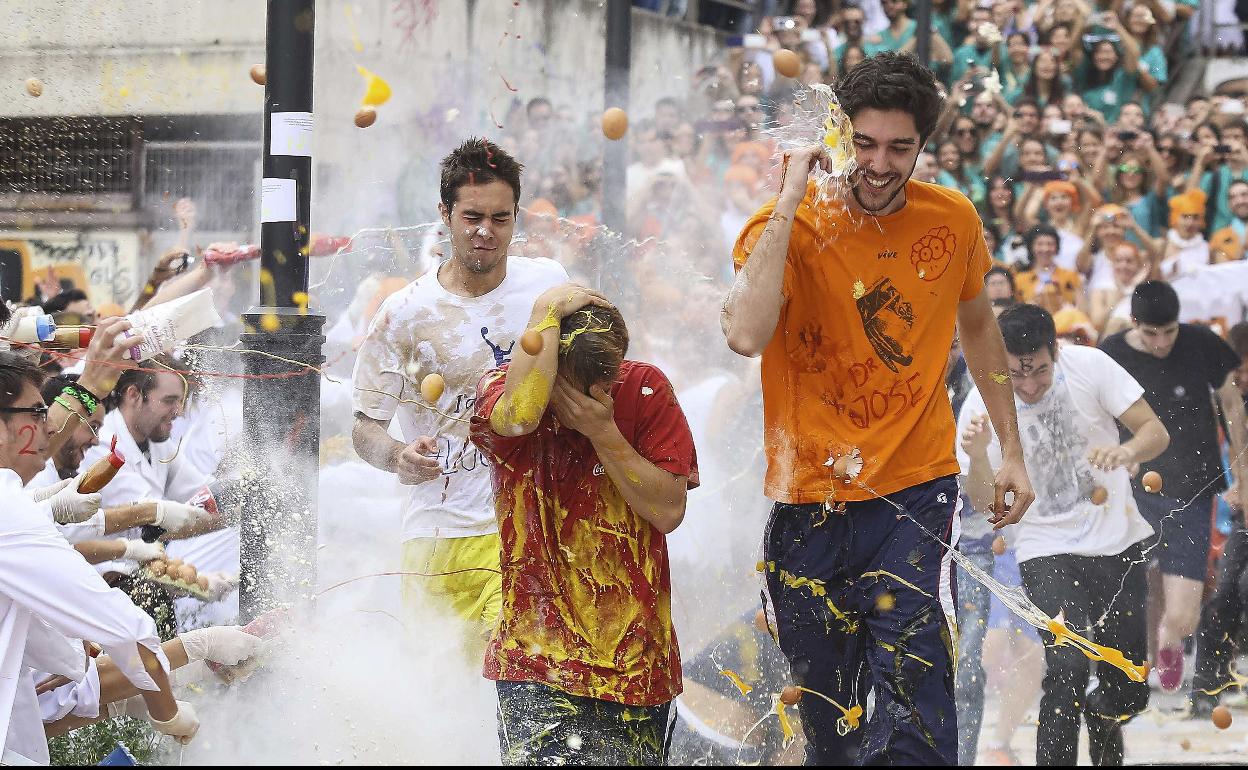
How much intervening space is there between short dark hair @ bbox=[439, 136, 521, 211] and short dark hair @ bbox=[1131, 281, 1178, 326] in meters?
3.29

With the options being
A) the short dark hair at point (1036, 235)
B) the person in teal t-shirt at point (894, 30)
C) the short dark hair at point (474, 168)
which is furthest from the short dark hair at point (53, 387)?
the person in teal t-shirt at point (894, 30)

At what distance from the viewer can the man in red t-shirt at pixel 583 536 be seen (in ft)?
10.9

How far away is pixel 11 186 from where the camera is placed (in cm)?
657

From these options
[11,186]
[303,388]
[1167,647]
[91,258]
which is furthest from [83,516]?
[1167,647]

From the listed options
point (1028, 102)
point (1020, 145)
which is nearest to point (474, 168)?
point (1020, 145)

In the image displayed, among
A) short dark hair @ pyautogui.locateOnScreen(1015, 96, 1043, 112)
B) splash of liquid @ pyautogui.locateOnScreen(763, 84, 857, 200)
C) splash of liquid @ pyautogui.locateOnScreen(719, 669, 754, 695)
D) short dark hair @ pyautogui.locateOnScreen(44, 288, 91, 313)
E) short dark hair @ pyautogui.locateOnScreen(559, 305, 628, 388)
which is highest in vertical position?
short dark hair @ pyautogui.locateOnScreen(1015, 96, 1043, 112)

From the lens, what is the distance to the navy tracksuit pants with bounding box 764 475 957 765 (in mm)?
3520

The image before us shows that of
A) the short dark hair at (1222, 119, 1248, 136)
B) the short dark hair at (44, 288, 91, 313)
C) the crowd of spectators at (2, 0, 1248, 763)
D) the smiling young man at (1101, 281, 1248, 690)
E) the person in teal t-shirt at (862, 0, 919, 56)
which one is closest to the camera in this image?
the smiling young man at (1101, 281, 1248, 690)

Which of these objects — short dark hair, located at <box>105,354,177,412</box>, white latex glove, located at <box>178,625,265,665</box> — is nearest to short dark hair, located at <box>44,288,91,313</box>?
short dark hair, located at <box>105,354,177,412</box>

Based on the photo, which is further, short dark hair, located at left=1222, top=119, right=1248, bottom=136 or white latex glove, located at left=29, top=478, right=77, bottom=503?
short dark hair, located at left=1222, top=119, right=1248, bottom=136

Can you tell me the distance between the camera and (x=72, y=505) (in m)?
4.46

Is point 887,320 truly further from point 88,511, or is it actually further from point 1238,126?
point 1238,126

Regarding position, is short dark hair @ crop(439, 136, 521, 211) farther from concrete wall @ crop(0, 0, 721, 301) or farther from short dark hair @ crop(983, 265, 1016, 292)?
short dark hair @ crop(983, 265, 1016, 292)

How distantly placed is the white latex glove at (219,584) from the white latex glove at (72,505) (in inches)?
44.7
